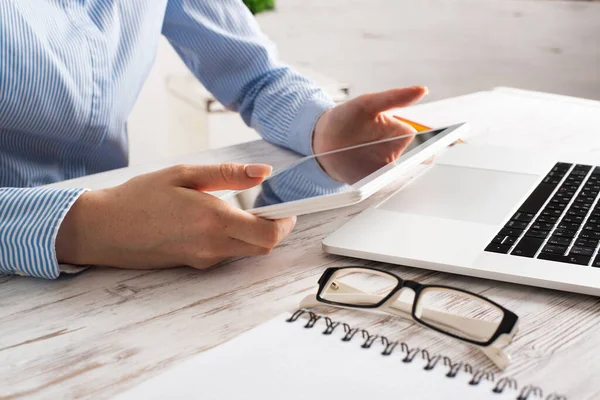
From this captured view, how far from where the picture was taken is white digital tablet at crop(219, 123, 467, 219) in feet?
1.94

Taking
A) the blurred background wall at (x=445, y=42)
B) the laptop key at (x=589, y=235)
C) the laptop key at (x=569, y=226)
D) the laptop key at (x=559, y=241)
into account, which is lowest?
the blurred background wall at (x=445, y=42)

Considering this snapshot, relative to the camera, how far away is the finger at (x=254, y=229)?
62cm

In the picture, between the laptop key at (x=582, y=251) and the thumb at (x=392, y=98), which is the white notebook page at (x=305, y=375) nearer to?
the laptop key at (x=582, y=251)

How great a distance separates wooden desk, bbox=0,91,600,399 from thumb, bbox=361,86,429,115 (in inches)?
10.0

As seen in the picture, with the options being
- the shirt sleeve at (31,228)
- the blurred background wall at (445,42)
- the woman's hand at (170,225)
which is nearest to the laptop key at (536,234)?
the woman's hand at (170,225)

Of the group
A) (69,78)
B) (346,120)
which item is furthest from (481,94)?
(69,78)

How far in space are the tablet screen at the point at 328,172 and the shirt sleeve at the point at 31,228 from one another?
15 centimetres

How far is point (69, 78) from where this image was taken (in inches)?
36.8

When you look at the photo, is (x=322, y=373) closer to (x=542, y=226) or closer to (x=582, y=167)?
(x=542, y=226)

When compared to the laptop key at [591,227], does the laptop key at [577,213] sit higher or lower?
lower

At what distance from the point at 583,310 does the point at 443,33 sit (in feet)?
7.49

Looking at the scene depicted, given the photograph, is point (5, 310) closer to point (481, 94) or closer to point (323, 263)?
point (323, 263)

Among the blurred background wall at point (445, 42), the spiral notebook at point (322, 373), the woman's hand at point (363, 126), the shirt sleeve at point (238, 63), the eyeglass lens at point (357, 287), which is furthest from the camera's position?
the blurred background wall at point (445, 42)

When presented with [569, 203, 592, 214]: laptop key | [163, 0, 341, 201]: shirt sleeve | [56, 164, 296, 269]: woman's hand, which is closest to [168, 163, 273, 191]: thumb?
[56, 164, 296, 269]: woman's hand
